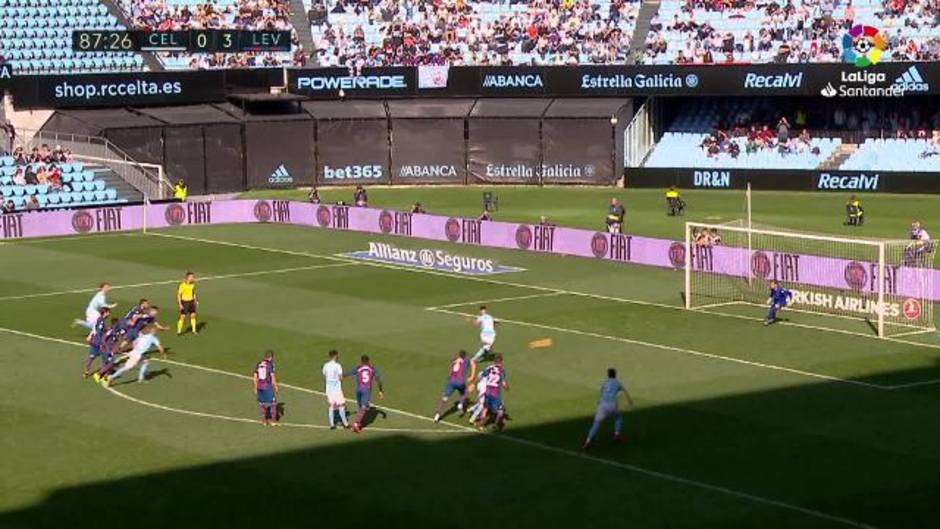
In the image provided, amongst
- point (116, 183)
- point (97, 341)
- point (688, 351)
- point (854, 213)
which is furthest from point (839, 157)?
point (97, 341)

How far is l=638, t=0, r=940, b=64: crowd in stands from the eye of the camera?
75.7m

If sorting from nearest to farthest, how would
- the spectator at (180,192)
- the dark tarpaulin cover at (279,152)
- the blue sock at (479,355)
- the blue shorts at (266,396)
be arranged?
the blue shorts at (266,396) < the blue sock at (479,355) < the spectator at (180,192) < the dark tarpaulin cover at (279,152)

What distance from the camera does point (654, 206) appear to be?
71.5 metres

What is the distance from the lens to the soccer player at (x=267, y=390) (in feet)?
103

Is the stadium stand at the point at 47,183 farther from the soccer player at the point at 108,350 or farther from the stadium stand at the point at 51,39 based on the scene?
the soccer player at the point at 108,350

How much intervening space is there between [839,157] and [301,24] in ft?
93.9

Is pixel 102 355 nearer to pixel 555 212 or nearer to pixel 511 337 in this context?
pixel 511 337

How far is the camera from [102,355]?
1438 inches

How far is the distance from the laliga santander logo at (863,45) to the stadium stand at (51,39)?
1318 inches

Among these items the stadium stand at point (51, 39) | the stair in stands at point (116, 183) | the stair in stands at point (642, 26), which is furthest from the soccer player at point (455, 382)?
the stair in stands at point (642, 26)

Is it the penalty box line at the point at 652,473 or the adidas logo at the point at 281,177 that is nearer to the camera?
the penalty box line at the point at 652,473

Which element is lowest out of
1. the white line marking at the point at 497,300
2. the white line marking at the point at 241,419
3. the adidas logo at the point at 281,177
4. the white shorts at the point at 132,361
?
the white line marking at the point at 241,419

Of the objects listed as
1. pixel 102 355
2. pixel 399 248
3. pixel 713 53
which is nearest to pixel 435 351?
pixel 102 355

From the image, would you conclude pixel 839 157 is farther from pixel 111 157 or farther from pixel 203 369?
pixel 203 369
